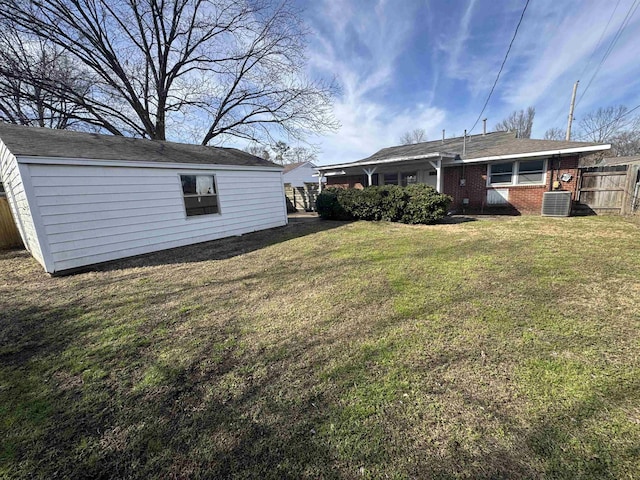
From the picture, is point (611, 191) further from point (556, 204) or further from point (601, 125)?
point (601, 125)

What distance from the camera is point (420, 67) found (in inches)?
458

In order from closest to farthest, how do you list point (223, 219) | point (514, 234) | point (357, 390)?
point (357, 390)
point (514, 234)
point (223, 219)

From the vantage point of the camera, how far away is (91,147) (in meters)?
5.88

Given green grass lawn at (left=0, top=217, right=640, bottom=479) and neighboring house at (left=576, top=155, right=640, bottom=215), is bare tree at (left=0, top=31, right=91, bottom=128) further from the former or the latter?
neighboring house at (left=576, top=155, right=640, bottom=215)

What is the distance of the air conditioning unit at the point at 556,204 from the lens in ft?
27.3

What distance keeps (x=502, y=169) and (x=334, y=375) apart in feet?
37.6

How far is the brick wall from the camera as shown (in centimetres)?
888

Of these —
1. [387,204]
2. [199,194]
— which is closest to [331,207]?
[387,204]

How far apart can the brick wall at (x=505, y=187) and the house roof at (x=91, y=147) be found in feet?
29.3

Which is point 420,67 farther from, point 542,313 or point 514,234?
point 542,313

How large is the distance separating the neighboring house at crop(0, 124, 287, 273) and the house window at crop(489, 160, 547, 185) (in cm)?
944

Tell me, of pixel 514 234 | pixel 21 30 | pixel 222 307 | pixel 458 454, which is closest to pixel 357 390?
pixel 458 454

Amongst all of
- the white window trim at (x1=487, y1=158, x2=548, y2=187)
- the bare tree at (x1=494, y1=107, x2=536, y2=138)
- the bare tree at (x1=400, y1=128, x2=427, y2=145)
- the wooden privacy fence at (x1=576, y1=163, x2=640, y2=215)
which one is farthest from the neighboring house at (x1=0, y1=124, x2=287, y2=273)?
the bare tree at (x1=494, y1=107, x2=536, y2=138)

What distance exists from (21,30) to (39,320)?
14139 mm
